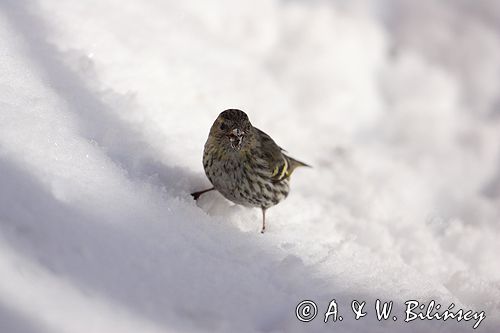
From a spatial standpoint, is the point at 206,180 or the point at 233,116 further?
the point at 206,180

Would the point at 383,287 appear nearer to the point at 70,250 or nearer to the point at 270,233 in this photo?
the point at 270,233

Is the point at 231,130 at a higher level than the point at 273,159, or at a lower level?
lower

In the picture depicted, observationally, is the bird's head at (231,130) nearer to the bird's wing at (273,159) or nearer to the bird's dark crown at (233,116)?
the bird's dark crown at (233,116)

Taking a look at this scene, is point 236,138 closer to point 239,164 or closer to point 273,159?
point 239,164

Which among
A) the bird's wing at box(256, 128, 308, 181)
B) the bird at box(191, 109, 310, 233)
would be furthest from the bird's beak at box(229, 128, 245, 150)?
the bird's wing at box(256, 128, 308, 181)

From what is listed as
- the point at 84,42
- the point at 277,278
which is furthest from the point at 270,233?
the point at 84,42

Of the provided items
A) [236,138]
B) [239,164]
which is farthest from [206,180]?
[236,138]
